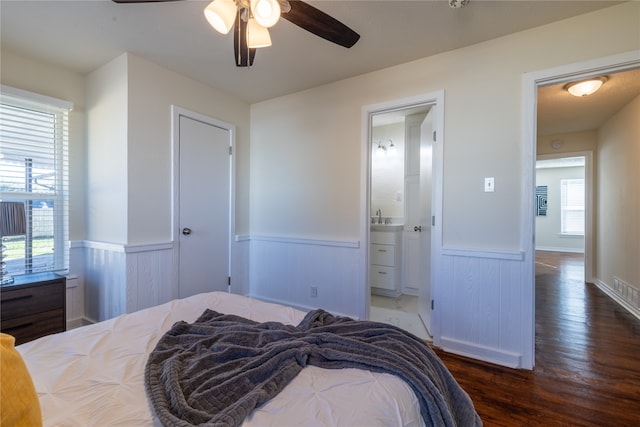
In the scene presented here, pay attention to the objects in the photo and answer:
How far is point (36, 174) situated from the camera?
243 centimetres

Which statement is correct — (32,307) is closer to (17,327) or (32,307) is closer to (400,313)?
(17,327)

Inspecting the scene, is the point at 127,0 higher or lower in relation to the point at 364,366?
higher

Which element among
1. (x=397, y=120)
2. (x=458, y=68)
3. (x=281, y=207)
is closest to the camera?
(x=458, y=68)

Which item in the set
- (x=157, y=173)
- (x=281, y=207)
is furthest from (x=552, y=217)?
(x=157, y=173)

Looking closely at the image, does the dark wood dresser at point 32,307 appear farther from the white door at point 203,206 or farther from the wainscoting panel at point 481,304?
the wainscoting panel at point 481,304

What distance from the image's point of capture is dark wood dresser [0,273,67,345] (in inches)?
77.2

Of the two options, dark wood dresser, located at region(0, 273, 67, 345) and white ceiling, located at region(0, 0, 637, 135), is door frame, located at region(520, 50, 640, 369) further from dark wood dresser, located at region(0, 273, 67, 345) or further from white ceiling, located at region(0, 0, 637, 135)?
dark wood dresser, located at region(0, 273, 67, 345)

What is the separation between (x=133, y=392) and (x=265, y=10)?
154 cm

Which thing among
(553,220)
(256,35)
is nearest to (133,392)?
(256,35)

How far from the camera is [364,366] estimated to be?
990 millimetres

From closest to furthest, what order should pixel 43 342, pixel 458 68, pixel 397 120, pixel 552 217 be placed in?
1. pixel 43 342
2. pixel 458 68
3. pixel 397 120
4. pixel 552 217

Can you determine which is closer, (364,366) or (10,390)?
(10,390)

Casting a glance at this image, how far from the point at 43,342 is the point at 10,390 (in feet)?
2.77

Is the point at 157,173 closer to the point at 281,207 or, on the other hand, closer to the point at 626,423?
the point at 281,207
